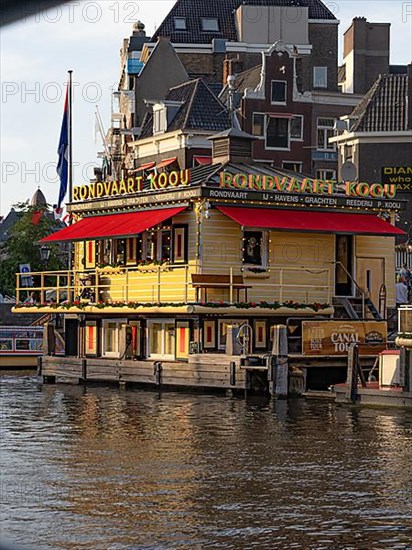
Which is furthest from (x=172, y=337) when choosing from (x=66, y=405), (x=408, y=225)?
(x=408, y=225)

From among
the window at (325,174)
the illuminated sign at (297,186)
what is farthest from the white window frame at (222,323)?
the window at (325,174)

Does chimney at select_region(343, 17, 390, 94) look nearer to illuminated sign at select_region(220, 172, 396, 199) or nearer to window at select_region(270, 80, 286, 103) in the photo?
window at select_region(270, 80, 286, 103)

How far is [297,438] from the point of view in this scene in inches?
908

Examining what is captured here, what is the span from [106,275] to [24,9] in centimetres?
4030

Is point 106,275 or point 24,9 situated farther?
point 106,275

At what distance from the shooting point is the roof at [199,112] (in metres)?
64.4

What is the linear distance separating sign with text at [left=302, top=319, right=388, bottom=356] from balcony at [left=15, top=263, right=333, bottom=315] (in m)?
1.82

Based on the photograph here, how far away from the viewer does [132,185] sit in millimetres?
40625

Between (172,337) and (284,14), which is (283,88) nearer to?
(284,14)

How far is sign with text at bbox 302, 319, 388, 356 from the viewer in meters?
34.2

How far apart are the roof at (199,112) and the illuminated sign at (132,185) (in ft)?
69.1

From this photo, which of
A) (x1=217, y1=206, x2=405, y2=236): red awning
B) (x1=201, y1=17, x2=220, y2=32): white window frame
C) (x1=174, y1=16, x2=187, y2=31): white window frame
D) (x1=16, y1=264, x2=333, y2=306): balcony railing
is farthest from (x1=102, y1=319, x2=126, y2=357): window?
(x1=201, y1=17, x2=220, y2=32): white window frame

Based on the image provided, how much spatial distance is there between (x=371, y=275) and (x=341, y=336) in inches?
262

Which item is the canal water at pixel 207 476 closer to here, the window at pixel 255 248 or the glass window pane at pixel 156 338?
the glass window pane at pixel 156 338
